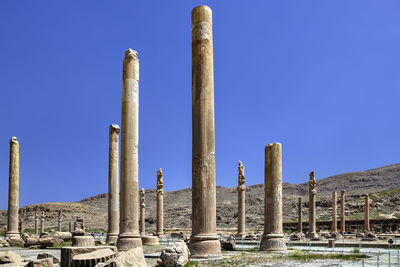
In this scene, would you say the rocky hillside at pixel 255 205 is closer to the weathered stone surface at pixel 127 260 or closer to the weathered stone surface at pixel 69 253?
the weathered stone surface at pixel 69 253

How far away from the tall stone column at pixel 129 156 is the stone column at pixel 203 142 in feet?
17.5

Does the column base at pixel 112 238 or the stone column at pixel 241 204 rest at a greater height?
the stone column at pixel 241 204

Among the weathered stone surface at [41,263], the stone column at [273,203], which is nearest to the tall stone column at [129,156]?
the stone column at [273,203]

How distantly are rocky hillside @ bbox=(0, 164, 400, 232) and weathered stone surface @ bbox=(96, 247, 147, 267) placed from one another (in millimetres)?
58984

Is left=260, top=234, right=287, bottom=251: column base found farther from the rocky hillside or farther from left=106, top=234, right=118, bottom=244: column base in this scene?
the rocky hillside

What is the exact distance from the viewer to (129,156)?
19.4m

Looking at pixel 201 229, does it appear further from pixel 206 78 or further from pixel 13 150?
pixel 13 150

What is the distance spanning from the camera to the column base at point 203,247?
45.1 feet

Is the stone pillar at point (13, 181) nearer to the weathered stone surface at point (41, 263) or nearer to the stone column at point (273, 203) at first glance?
the stone column at point (273, 203)

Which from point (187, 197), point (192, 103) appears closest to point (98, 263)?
point (192, 103)

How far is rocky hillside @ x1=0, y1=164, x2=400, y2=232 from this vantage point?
2975 inches

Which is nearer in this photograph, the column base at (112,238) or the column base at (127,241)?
the column base at (127,241)

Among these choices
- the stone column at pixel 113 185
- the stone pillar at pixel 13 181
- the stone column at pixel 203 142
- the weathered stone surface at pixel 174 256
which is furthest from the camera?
the stone pillar at pixel 13 181

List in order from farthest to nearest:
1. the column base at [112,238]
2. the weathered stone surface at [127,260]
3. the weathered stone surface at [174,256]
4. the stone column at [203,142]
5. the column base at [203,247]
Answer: the column base at [112,238]
the stone column at [203,142]
the column base at [203,247]
the weathered stone surface at [174,256]
the weathered stone surface at [127,260]
